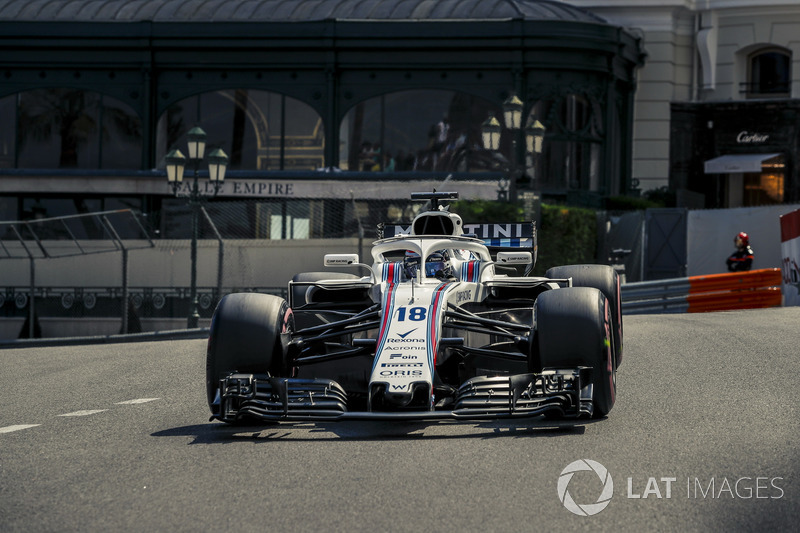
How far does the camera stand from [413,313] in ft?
27.9

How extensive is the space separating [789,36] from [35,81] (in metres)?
21.3

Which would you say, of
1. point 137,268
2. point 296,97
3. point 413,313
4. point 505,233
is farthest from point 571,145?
point 413,313

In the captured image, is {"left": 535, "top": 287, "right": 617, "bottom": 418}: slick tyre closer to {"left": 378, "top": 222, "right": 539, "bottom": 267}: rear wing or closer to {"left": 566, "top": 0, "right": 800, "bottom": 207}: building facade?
{"left": 378, "top": 222, "right": 539, "bottom": 267}: rear wing

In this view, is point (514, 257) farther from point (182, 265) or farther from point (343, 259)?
point (182, 265)

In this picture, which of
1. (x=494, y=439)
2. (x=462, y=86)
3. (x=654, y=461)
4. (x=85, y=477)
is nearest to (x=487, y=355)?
(x=494, y=439)

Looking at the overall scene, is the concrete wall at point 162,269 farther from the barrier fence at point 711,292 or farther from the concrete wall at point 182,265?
the barrier fence at point 711,292

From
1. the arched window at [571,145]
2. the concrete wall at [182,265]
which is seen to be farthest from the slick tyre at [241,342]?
the arched window at [571,145]

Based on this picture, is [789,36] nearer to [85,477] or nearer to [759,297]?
[759,297]

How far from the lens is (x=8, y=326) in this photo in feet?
76.0

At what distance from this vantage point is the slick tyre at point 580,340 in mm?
8016

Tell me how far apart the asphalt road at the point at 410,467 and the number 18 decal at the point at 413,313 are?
0.75 metres

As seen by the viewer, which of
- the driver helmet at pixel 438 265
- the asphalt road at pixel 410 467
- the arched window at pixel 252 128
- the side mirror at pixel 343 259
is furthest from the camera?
the arched window at pixel 252 128

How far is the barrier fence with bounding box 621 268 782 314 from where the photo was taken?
21500 mm

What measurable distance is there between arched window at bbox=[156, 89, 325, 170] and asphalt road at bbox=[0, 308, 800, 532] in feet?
70.7
